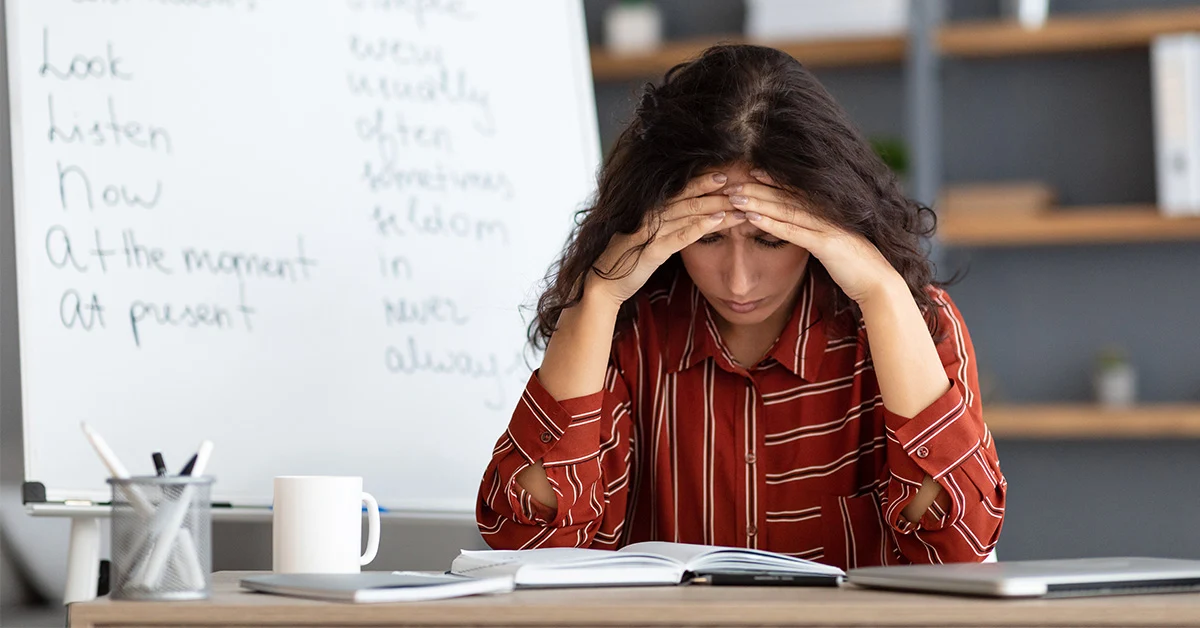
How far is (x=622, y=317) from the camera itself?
1.37 m

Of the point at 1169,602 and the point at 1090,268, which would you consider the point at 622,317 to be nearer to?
the point at 1169,602

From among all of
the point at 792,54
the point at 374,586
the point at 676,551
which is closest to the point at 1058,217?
the point at 792,54

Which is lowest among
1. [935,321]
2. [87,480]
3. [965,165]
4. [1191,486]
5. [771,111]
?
[1191,486]

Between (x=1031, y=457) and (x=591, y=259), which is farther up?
(x=591, y=259)

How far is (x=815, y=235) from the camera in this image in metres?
1.14

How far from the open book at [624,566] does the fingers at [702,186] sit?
14.2 inches

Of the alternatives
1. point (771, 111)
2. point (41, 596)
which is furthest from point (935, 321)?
point (41, 596)

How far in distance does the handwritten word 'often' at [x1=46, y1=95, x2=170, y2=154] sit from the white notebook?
0.70 meters

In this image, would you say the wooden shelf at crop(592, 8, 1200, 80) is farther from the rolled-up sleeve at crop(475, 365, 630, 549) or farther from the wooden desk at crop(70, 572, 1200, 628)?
the wooden desk at crop(70, 572, 1200, 628)

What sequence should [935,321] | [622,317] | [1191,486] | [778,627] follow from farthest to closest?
1. [1191,486]
2. [622,317]
3. [935,321]
4. [778,627]

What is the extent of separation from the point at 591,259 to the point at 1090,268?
1665mm

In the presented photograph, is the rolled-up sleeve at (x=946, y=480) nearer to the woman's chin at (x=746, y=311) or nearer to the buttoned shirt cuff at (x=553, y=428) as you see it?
the woman's chin at (x=746, y=311)

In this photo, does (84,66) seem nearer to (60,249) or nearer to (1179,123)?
(60,249)

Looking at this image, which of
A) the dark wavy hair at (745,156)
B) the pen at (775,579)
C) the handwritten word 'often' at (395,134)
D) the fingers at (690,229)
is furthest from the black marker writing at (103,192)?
the pen at (775,579)
